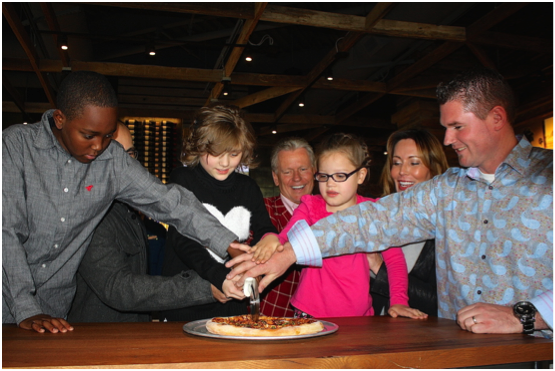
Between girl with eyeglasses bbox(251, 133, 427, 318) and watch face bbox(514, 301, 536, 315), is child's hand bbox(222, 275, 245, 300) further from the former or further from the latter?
watch face bbox(514, 301, 536, 315)

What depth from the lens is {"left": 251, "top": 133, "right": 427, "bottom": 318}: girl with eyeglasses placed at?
91.7 inches

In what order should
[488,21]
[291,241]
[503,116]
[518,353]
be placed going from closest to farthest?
[518,353] < [503,116] < [291,241] < [488,21]

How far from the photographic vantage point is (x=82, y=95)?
1.98 meters

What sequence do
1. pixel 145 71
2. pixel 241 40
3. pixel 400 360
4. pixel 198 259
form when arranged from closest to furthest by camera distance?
pixel 400 360 → pixel 198 259 → pixel 241 40 → pixel 145 71

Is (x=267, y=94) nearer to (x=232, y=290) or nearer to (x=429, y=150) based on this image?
(x=429, y=150)

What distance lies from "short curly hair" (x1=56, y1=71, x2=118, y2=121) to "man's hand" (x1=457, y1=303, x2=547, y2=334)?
164 centimetres

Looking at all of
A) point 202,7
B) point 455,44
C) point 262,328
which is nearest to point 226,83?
point 202,7

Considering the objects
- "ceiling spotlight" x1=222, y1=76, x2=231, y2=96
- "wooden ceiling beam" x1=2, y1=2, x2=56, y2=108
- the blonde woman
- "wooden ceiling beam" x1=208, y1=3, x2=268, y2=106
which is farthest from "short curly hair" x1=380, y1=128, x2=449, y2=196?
"ceiling spotlight" x1=222, y1=76, x2=231, y2=96

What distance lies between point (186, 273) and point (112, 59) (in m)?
7.30

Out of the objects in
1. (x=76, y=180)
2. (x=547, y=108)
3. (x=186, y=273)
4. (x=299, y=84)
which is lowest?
(x=186, y=273)

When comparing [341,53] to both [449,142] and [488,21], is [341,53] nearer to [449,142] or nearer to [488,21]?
[488,21]

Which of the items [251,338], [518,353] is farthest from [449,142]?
[251,338]

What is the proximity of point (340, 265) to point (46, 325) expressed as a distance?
136 cm

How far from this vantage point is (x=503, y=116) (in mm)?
1991
